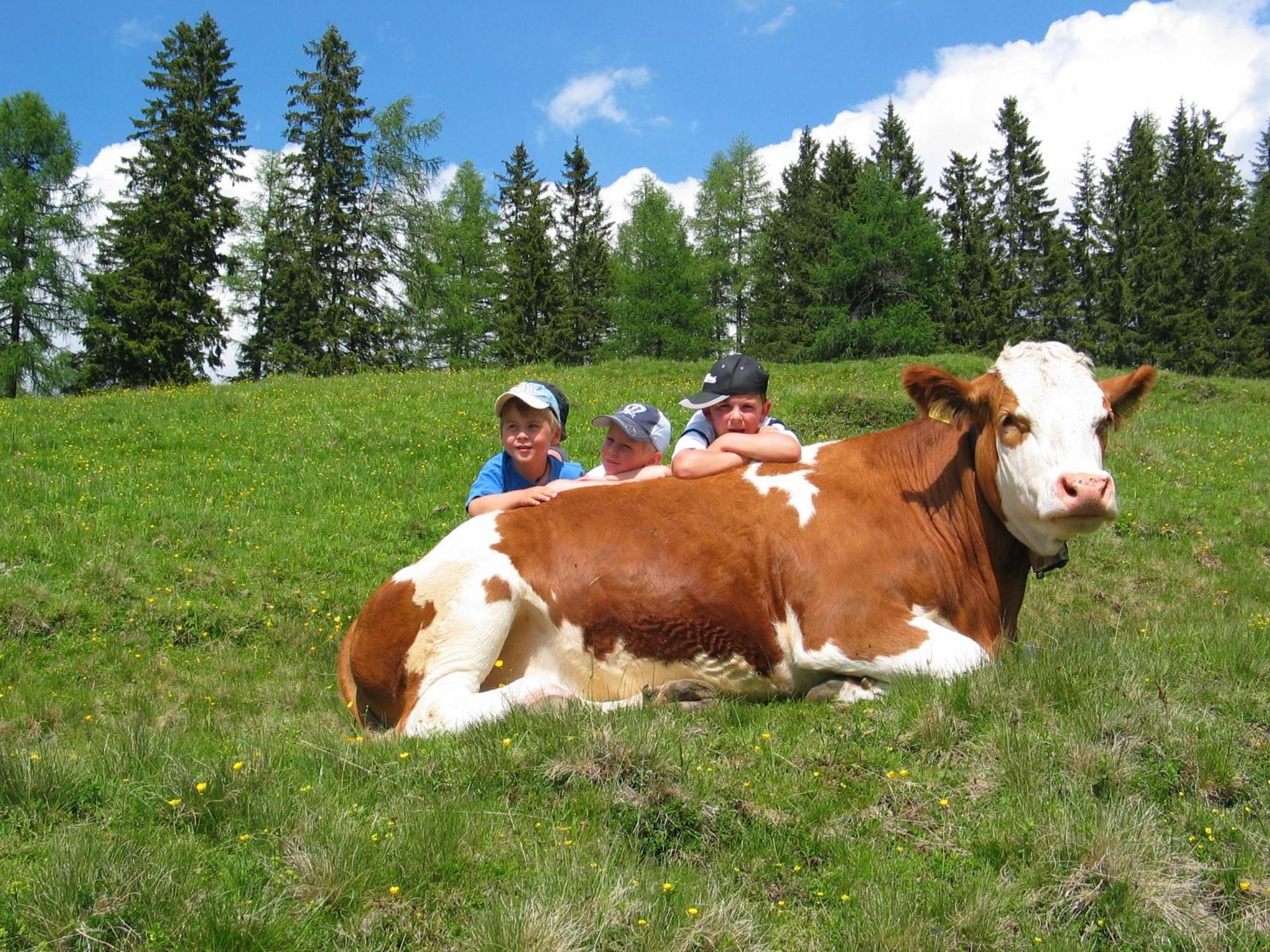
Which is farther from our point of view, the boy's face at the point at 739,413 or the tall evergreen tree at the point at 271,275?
the tall evergreen tree at the point at 271,275

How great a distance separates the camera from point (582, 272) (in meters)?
69.9

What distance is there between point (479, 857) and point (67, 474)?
1433cm

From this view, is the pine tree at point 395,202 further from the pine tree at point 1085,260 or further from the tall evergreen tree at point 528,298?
the pine tree at point 1085,260

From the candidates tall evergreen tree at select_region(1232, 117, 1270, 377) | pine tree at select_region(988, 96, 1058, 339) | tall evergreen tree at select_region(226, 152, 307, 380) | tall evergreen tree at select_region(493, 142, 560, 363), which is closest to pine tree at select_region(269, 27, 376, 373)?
tall evergreen tree at select_region(226, 152, 307, 380)

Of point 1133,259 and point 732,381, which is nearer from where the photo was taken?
point 732,381

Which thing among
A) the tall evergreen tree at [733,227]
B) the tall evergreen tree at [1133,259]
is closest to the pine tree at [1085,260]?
the tall evergreen tree at [1133,259]

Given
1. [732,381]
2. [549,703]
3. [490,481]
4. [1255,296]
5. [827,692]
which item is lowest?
[827,692]

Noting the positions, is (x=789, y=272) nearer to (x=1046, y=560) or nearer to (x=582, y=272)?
(x=582, y=272)

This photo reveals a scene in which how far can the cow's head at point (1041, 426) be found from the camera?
4.73 metres

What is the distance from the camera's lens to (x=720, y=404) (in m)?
6.76

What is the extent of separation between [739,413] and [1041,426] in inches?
87.5

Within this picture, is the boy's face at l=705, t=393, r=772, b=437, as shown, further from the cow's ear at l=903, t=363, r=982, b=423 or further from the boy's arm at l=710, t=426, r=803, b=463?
the cow's ear at l=903, t=363, r=982, b=423

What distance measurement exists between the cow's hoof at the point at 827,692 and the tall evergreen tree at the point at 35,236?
4671 centimetres

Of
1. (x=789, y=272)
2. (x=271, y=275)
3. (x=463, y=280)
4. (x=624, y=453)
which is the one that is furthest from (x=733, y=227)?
(x=624, y=453)
